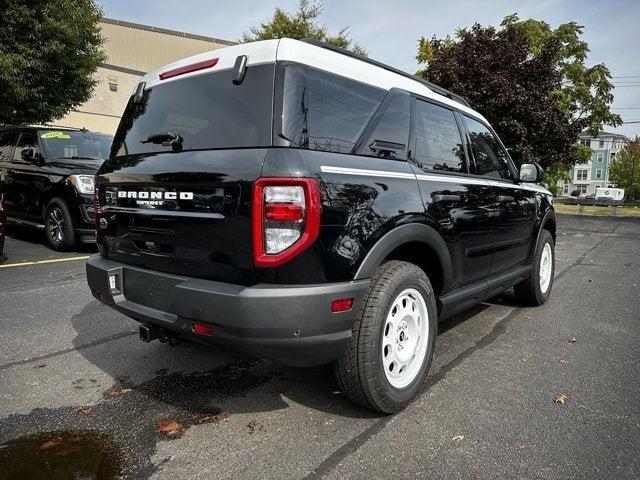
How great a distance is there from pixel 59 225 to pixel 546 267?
23.1ft

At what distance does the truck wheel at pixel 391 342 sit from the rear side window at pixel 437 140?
2.64 feet

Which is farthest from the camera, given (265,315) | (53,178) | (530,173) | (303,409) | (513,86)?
(513,86)

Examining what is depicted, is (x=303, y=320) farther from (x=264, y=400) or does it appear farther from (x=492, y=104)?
(x=492, y=104)

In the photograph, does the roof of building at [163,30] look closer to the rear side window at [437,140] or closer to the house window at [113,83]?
the house window at [113,83]

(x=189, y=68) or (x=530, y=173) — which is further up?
(x=189, y=68)

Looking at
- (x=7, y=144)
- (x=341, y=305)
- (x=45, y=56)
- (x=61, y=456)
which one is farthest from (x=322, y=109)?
(x=45, y=56)

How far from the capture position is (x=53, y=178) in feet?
24.1

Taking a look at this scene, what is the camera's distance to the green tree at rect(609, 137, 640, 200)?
59.8 meters

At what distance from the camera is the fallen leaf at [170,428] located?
2.42 metres

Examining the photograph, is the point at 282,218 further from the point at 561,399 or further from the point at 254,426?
the point at 561,399

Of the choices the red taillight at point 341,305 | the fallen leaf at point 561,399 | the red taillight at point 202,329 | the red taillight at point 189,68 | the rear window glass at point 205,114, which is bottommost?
the fallen leaf at point 561,399

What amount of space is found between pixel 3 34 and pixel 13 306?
9.53 meters

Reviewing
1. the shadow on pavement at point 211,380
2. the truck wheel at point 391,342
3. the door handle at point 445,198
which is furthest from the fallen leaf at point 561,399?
the door handle at point 445,198

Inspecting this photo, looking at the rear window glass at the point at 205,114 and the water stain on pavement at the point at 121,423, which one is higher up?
the rear window glass at the point at 205,114
